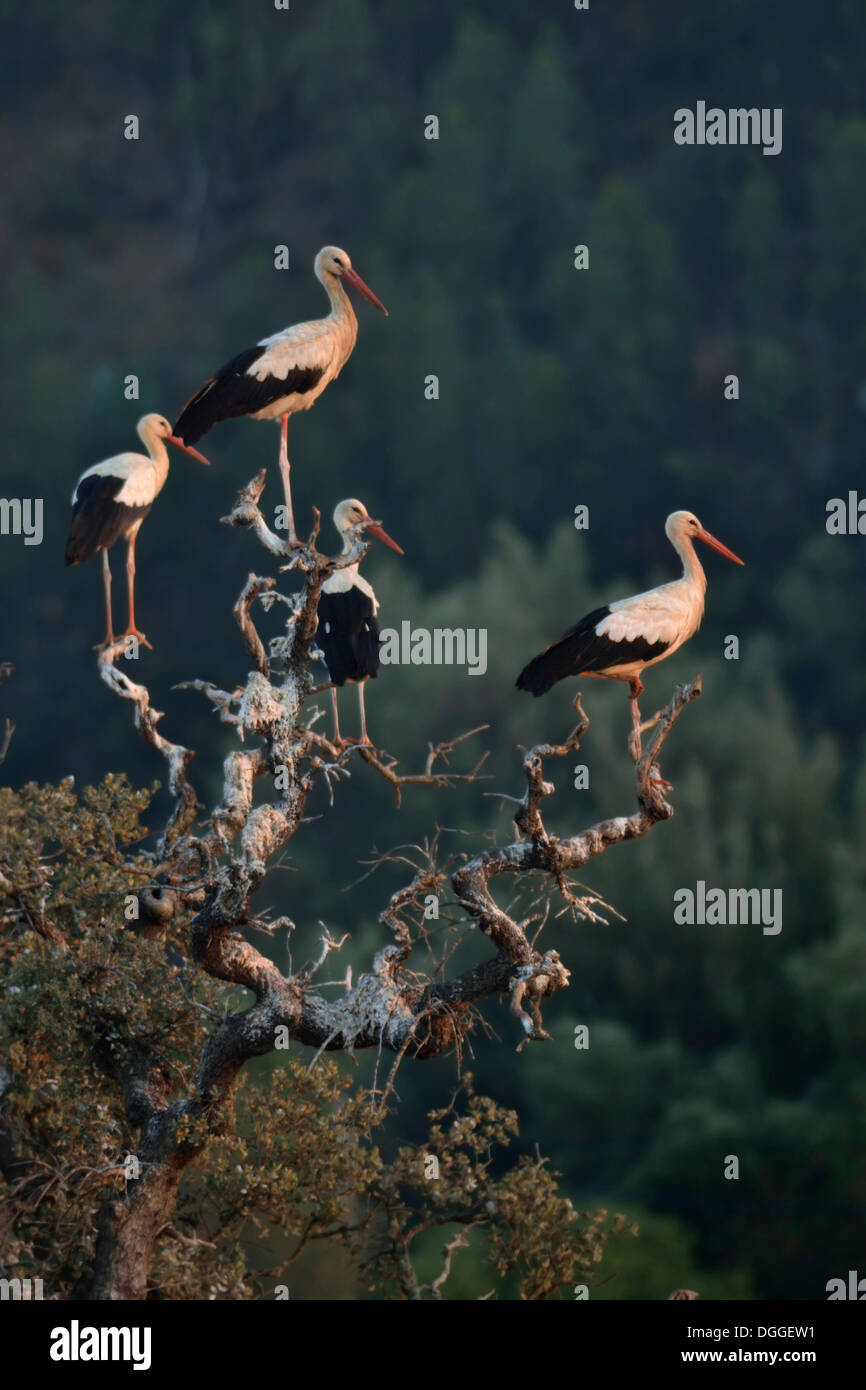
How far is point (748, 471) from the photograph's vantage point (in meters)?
45.7

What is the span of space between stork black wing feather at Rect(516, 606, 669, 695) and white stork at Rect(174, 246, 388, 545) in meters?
2.12

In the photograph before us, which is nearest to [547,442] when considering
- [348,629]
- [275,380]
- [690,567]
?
[275,380]

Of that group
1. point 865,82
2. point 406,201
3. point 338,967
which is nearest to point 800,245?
point 865,82

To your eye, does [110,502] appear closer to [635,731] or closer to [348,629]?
[348,629]

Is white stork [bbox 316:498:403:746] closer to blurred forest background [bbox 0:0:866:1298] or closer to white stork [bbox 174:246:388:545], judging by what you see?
white stork [bbox 174:246:388:545]

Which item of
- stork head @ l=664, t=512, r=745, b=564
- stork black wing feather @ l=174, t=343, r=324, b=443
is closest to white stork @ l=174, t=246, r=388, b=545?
stork black wing feather @ l=174, t=343, r=324, b=443

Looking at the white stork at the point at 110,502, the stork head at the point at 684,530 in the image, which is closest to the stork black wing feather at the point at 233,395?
the white stork at the point at 110,502

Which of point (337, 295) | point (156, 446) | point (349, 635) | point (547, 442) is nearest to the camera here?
point (349, 635)

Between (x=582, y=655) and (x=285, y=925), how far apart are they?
74.8 inches

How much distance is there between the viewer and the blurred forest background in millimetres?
26781

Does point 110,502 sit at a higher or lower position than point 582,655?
higher

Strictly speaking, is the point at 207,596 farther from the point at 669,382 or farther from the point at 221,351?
the point at 669,382

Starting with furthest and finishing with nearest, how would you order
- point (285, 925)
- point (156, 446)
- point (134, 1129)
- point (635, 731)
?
point (156, 446) → point (134, 1129) → point (285, 925) → point (635, 731)

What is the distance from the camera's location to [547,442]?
4588 centimetres
